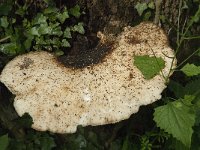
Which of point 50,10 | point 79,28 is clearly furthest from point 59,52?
point 50,10

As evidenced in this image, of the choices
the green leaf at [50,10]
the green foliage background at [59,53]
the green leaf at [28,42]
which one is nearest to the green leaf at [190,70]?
the green foliage background at [59,53]

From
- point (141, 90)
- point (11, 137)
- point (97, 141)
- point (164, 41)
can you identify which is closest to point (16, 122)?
point (11, 137)

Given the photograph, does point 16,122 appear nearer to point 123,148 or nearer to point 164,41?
point 123,148

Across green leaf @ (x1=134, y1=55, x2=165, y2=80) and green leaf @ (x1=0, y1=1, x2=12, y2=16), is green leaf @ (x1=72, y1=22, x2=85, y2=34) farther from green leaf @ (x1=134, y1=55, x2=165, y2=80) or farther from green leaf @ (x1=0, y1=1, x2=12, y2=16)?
green leaf @ (x1=134, y1=55, x2=165, y2=80)

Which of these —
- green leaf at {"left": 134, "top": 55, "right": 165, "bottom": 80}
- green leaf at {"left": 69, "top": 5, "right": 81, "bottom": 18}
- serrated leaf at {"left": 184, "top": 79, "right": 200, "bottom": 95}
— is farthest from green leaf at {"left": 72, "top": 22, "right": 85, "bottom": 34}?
serrated leaf at {"left": 184, "top": 79, "right": 200, "bottom": 95}

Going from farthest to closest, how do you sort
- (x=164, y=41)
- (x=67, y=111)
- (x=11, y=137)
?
(x=11, y=137) < (x=164, y=41) < (x=67, y=111)

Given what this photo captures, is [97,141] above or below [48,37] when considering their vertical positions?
below
